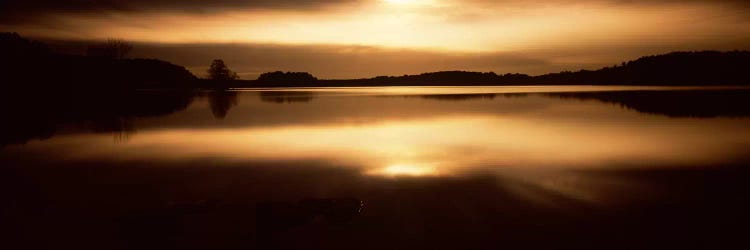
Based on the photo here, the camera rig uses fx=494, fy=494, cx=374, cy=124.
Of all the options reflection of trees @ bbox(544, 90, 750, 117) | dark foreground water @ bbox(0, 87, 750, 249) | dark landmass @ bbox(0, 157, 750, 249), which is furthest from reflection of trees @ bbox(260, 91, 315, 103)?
dark landmass @ bbox(0, 157, 750, 249)

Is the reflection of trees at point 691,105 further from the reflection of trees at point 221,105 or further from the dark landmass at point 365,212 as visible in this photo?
the reflection of trees at point 221,105

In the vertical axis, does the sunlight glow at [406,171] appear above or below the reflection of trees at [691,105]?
below

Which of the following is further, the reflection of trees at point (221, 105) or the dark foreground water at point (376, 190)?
the reflection of trees at point (221, 105)

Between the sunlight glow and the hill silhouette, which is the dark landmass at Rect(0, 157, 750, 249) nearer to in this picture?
the sunlight glow

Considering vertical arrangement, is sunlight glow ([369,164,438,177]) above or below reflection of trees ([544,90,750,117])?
below

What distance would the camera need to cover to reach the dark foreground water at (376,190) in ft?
23.1

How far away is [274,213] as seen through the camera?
814 centimetres

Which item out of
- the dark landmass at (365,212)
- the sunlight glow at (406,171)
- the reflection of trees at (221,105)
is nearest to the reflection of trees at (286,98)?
the reflection of trees at (221,105)

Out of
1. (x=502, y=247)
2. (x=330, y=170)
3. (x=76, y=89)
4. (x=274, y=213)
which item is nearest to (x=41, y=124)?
(x=330, y=170)

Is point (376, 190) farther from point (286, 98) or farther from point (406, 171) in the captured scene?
point (286, 98)

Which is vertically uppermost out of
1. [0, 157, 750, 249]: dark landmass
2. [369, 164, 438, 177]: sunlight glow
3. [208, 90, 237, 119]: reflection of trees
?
[208, 90, 237, 119]: reflection of trees

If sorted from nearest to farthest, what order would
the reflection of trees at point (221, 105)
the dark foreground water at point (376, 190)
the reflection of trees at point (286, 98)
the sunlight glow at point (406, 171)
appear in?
the dark foreground water at point (376, 190), the sunlight glow at point (406, 171), the reflection of trees at point (221, 105), the reflection of trees at point (286, 98)

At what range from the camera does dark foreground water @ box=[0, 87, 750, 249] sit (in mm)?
7027

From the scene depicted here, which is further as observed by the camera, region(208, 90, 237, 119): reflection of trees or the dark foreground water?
region(208, 90, 237, 119): reflection of trees
